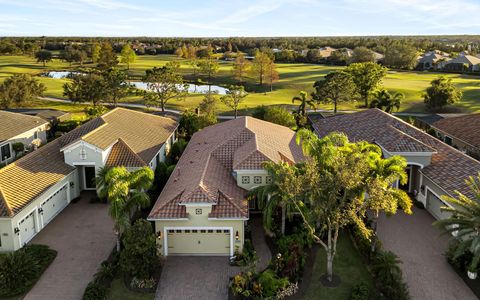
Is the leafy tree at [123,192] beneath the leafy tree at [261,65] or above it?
beneath

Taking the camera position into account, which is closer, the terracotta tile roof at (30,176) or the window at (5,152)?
the terracotta tile roof at (30,176)

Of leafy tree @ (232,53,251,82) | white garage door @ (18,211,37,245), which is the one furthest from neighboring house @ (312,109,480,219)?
leafy tree @ (232,53,251,82)

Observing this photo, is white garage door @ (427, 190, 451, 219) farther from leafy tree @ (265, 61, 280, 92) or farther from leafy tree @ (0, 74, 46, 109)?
leafy tree @ (265, 61, 280, 92)

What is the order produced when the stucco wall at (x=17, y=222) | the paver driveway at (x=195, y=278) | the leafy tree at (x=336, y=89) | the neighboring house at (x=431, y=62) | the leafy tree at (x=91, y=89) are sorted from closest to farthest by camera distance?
the paver driveway at (x=195, y=278) → the stucco wall at (x=17, y=222) → the leafy tree at (x=336, y=89) → the leafy tree at (x=91, y=89) → the neighboring house at (x=431, y=62)

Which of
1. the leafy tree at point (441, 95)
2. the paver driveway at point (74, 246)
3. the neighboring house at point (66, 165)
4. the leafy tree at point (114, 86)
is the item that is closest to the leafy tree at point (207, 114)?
the neighboring house at point (66, 165)

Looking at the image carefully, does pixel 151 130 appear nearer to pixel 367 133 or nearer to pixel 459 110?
pixel 367 133

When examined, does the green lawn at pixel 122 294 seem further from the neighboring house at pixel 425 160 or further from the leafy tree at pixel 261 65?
the leafy tree at pixel 261 65

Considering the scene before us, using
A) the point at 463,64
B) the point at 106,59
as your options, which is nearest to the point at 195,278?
the point at 106,59
